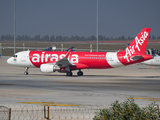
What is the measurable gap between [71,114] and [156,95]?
11051 millimetres

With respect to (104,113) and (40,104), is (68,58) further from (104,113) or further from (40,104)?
(104,113)

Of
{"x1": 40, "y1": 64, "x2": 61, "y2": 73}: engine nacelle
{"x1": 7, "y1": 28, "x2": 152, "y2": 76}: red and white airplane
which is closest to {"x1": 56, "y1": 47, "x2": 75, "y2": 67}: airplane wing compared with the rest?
{"x1": 7, "y1": 28, "x2": 152, "y2": 76}: red and white airplane

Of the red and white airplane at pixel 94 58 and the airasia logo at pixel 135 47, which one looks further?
the airasia logo at pixel 135 47

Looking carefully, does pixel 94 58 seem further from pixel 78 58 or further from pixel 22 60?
pixel 22 60

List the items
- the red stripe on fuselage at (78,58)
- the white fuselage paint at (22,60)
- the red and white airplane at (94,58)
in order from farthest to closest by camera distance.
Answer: the white fuselage paint at (22,60), the red stripe on fuselage at (78,58), the red and white airplane at (94,58)

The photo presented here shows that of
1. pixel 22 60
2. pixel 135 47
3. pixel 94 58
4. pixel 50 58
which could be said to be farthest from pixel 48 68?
pixel 135 47

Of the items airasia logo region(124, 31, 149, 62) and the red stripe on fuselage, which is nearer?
airasia logo region(124, 31, 149, 62)

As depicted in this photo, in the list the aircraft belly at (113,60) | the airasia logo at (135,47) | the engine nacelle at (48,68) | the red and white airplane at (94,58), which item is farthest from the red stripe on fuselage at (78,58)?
the airasia logo at (135,47)

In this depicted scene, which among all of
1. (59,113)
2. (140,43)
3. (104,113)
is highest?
(140,43)

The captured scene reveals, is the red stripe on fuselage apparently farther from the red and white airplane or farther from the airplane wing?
the airplane wing

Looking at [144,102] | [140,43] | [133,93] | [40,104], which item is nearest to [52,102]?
[40,104]

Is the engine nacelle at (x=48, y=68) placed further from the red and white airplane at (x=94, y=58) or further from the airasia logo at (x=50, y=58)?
the airasia logo at (x=50, y=58)

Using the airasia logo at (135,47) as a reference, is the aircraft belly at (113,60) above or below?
below

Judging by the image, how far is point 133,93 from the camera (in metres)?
28.1
